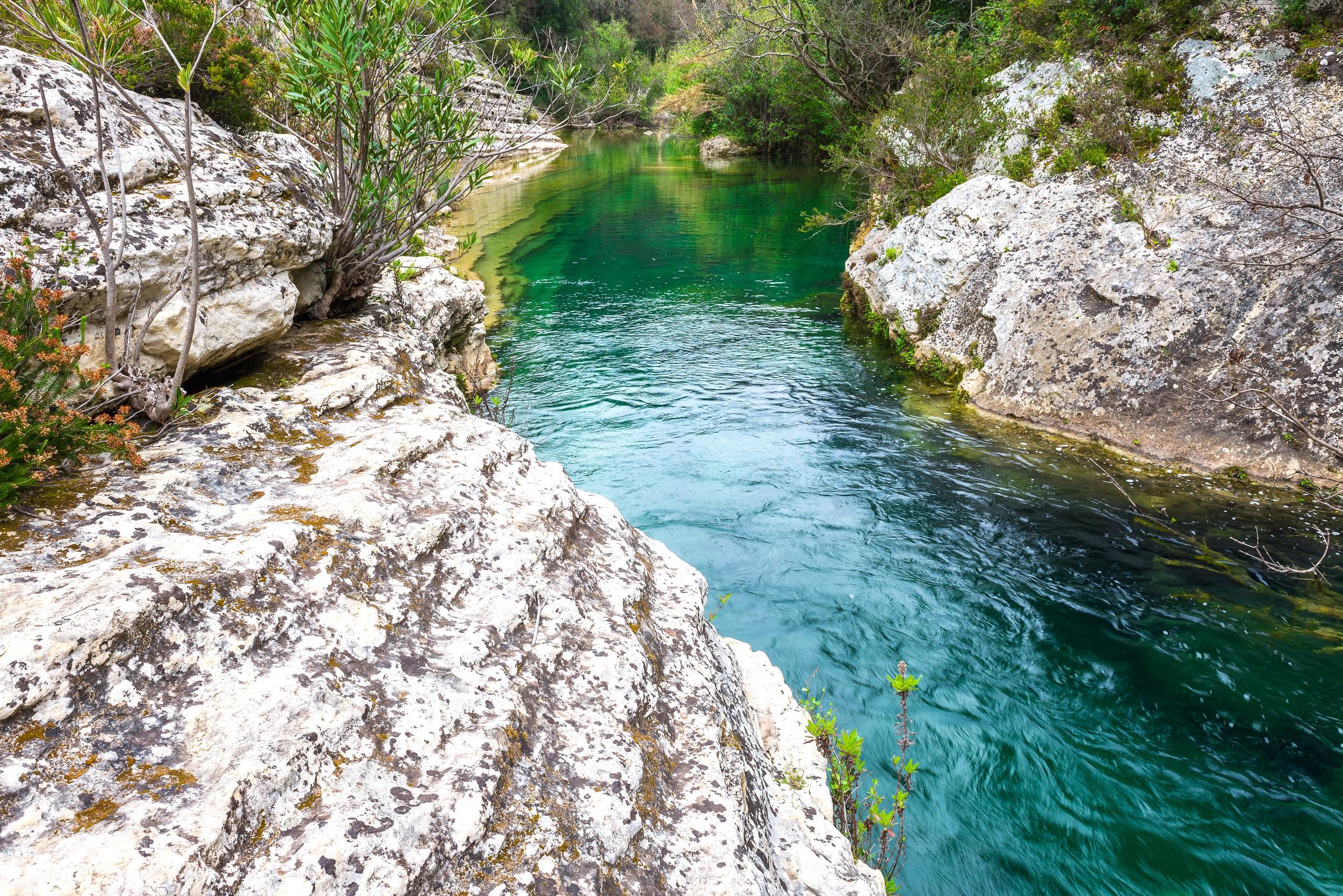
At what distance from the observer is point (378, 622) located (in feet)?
10.4

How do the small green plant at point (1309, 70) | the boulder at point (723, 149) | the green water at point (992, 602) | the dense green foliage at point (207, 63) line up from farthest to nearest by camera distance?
the boulder at point (723, 149) → the small green plant at point (1309, 70) → the dense green foliage at point (207, 63) → the green water at point (992, 602)

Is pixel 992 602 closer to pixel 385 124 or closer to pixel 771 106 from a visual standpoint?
pixel 385 124

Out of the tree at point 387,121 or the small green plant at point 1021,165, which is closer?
the tree at point 387,121

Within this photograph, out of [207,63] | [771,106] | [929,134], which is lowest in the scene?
[207,63]

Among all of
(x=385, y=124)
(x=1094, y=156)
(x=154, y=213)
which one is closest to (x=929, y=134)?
(x=1094, y=156)

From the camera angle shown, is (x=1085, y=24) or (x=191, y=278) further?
(x=1085, y=24)

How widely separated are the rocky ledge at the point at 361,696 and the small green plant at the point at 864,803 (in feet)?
0.83

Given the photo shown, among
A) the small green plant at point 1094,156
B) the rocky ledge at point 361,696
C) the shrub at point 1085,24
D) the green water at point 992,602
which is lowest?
the green water at point 992,602

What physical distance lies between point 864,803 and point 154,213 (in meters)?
6.15

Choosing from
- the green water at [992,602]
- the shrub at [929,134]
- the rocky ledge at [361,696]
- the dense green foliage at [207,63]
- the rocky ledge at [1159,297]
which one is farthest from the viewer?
the shrub at [929,134]

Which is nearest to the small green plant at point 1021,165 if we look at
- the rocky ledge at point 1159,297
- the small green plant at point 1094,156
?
the rocky ledge at point 1159,297

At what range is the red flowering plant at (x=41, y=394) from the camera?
3.16 m

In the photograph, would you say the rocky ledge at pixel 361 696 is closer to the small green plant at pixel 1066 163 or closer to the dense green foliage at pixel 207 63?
the dense green foliage at pixel 207 63

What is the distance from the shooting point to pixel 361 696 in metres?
2.77
